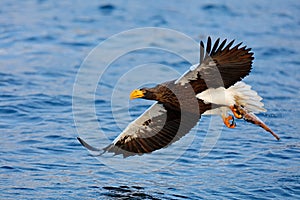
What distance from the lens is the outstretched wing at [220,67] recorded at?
6.42 meters

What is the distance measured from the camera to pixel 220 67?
258 inches

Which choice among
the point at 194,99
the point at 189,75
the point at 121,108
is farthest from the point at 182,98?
the point at 121,108

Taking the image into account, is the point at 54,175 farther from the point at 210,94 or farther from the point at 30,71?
the point at 30,71

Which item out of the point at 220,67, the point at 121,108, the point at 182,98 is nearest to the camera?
the point at 220,67

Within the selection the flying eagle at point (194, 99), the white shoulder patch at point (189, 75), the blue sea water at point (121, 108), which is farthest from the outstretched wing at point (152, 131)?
the white shoulder patch at point (189, 75)

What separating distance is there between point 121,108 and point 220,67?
11.7 ft

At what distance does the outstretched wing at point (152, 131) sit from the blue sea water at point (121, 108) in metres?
0.31

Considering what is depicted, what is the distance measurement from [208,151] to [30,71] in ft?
13.6

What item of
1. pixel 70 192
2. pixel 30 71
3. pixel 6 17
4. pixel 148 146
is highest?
pixel 6 17

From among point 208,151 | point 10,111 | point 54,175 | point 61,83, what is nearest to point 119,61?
point 61,83

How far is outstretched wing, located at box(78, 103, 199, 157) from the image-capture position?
7.29 meters

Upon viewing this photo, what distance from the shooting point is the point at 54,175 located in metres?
7.39

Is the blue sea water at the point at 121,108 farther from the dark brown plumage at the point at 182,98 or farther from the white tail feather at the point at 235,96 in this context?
the white tail feather at the point at 235,96

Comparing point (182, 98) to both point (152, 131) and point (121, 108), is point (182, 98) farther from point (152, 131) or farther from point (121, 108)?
point (121, 108)
